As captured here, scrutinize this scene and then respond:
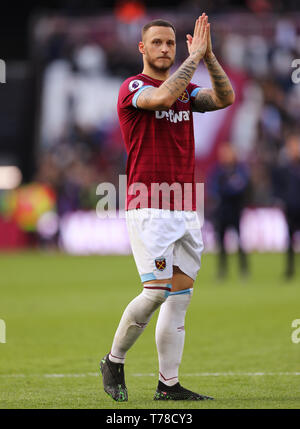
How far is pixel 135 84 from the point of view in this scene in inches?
241

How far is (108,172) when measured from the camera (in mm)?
27578

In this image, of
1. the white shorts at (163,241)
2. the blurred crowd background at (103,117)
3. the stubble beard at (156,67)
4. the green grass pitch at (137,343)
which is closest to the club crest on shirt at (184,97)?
the stubble beard at (156,67)

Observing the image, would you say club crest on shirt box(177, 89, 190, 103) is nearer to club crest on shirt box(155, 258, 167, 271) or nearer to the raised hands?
the raised hands

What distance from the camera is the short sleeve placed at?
6031mm

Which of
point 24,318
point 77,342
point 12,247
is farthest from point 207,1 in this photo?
point 77,342

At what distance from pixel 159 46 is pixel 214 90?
1.63 feet

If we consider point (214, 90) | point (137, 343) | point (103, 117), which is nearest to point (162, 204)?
point (214, 90)

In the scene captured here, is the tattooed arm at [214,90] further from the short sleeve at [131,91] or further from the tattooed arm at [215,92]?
the short sleeve at [131,91]

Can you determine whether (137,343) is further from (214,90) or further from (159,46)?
(159,46)

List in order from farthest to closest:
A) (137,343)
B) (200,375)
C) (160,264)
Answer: (137,343)
(200,375)
(160,264)

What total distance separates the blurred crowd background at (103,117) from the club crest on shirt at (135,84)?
17570 millimetres

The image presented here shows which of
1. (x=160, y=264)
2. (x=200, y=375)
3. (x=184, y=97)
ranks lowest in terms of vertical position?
(x=200, y=375)

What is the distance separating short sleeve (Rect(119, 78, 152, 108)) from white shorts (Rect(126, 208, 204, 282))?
715 mm

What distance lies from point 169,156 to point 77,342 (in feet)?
12.6
